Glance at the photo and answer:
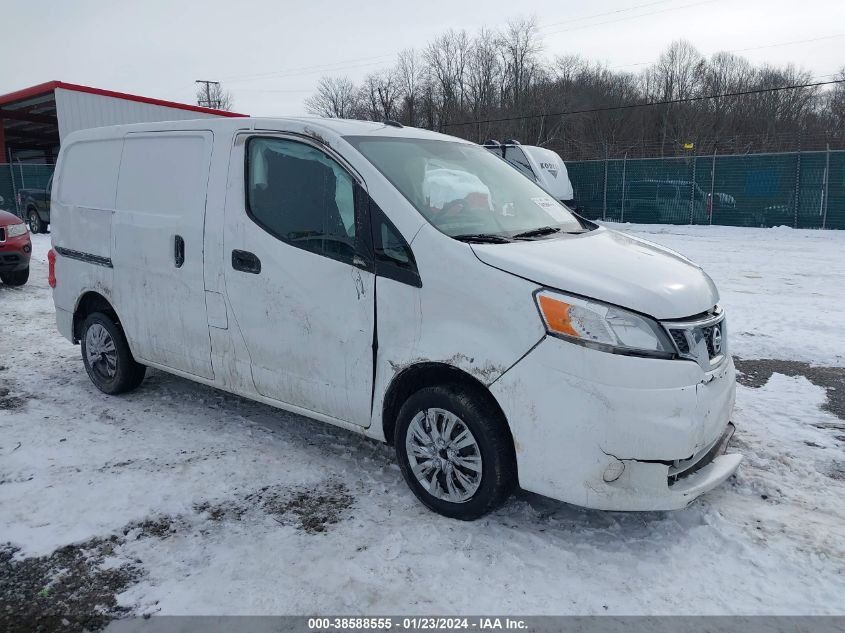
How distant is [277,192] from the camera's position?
394 cm

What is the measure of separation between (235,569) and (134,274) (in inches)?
102

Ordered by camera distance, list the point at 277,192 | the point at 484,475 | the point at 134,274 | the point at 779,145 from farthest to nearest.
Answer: the point at 779,145, the point at 134,274, the point at 277,192, the point at 484,475

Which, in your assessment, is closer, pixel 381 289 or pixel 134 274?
pixel 381 289

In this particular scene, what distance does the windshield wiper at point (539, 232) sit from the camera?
12.0ft

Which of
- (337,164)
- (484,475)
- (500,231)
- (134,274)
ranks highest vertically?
(337,164)

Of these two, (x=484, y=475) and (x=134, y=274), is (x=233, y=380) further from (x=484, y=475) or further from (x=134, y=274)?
(x=484, y=475)

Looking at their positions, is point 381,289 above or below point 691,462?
above

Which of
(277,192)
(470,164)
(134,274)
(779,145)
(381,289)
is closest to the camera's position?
(381,289)

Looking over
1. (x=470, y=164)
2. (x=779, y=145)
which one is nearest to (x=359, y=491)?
(x=470, y=164)

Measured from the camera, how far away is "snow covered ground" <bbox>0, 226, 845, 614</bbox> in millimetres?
2787

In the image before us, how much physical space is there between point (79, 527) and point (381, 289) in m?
1.91

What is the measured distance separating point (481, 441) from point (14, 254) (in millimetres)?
9454

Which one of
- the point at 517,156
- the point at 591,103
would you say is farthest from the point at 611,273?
the point at 591,103

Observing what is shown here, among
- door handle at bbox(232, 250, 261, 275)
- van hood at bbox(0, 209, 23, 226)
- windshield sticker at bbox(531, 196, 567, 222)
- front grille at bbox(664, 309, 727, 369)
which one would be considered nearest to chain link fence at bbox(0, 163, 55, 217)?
van hood at bbox(0, 209, 23, 226)
